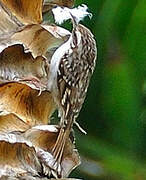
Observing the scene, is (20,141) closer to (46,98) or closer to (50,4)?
(46,98)

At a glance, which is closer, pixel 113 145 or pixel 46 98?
pixel 46 98

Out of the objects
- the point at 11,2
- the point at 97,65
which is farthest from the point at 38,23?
the point at 97,65

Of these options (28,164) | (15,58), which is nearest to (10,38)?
(15,58)

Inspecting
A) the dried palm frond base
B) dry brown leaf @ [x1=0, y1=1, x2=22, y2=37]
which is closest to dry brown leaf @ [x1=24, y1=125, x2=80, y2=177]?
the dried palm frond base

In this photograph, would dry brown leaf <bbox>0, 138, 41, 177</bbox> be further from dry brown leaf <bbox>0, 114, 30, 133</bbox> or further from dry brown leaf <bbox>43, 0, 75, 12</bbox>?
dry brown leaf <bbox>43, 0, 75, 12</bbox>

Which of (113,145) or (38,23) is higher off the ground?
(38,23)

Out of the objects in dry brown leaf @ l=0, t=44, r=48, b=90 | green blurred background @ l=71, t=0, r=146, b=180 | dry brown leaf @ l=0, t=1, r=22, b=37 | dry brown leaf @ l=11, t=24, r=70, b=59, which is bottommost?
green blurred background @ l=71, t=0, r=146, b=180

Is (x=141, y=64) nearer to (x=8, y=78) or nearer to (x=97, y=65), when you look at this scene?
(x=97, y=65)

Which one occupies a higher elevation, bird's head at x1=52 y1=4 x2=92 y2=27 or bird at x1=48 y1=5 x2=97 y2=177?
bird's head at x1=52 y1=4 x2=92 y2=27
